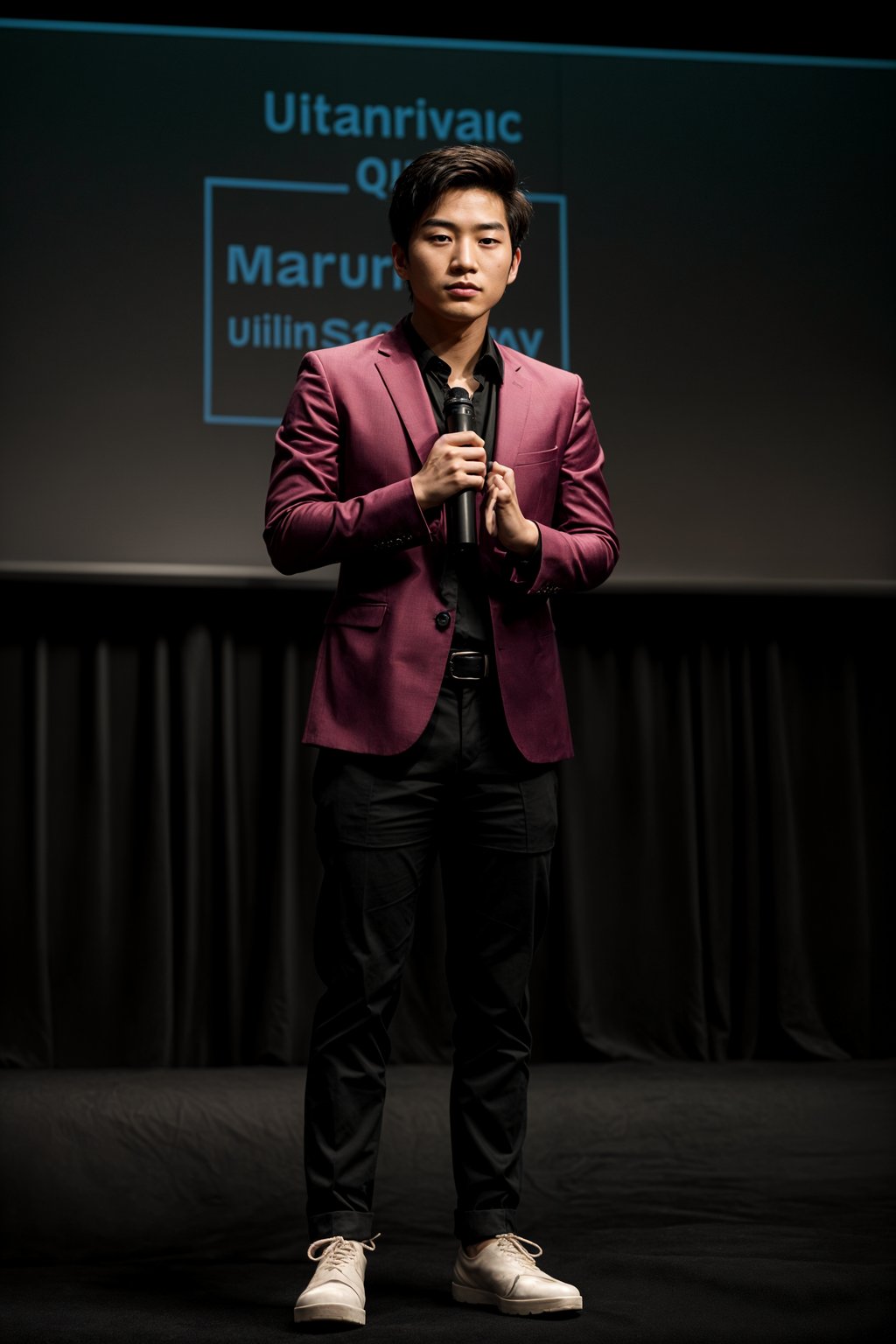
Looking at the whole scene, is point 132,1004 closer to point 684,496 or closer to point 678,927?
point 678,927

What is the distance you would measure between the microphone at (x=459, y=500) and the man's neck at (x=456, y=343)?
111 mm

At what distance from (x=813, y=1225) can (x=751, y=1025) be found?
86cm

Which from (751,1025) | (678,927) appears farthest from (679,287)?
(751,1025)

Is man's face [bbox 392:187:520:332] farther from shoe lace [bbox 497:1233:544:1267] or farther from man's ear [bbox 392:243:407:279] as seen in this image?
shoe lace [bbox 497:1233:544:1267]

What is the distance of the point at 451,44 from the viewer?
3.01m

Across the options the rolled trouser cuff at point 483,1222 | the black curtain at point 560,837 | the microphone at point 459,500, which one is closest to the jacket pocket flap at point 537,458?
the microphone at point 459,500

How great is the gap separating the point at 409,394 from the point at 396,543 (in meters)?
0.23

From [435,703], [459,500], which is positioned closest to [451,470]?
[459,500]

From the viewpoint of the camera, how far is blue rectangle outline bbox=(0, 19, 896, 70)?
2930 mm

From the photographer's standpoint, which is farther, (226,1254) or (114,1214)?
(114,1214)

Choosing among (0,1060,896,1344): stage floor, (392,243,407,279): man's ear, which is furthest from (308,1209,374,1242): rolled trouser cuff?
(392,243,407,279): man's ear

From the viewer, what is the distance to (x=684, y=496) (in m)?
3.03

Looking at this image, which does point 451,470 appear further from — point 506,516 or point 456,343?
point 456,343

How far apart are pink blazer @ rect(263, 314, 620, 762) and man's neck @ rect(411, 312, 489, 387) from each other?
0.11 ft
